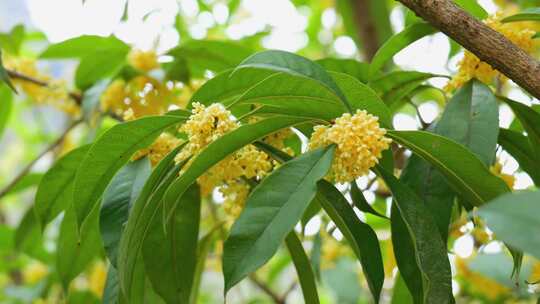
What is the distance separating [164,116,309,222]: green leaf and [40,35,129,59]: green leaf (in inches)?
28.4

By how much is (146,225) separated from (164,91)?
62 centimetres

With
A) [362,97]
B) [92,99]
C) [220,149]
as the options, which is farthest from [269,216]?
[92,99]

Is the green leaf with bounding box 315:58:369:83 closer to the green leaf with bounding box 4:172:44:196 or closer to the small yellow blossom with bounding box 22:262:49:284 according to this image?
the green leaf with bounding box 4:172:44:196

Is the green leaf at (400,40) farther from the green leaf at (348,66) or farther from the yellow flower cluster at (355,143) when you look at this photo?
the yellow flower cluster at (355,143)

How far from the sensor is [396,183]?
0.84 meters

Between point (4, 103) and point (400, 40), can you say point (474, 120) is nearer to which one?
point (400, 40)

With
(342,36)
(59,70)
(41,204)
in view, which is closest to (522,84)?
(41,204)

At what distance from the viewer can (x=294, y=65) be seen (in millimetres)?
805

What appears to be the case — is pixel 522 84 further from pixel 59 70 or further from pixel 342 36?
pixel 59 70

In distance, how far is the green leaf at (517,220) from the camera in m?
0.52

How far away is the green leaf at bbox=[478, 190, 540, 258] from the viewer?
52 cm

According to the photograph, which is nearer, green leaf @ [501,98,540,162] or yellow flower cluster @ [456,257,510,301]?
green leaf @ [501,98,540,162]

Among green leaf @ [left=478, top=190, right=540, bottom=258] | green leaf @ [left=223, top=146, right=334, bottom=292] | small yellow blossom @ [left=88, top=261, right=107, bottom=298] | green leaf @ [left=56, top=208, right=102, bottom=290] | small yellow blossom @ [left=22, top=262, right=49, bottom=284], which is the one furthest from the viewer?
small yellow blossom @ [left=22, top=262, right=49, bottom=284]

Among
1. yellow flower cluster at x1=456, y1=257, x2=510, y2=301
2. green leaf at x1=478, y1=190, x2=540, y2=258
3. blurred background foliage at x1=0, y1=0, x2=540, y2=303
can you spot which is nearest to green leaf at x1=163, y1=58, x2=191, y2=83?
blurred background foliage at x1=0, y1=0, x2=540, y2=303
